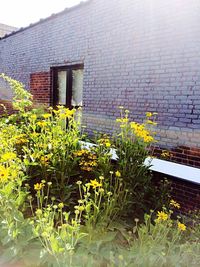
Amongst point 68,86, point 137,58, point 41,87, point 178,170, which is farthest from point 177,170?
point 41,87

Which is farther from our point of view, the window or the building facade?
the building facade

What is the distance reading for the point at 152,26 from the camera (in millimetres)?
4293

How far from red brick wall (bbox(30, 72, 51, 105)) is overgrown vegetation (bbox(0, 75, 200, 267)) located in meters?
3.66

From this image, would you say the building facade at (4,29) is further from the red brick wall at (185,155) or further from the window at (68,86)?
the red brick wall at (185,155)

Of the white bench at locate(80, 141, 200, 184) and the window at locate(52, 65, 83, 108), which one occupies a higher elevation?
the window at locate(52, 65, 83, 108)

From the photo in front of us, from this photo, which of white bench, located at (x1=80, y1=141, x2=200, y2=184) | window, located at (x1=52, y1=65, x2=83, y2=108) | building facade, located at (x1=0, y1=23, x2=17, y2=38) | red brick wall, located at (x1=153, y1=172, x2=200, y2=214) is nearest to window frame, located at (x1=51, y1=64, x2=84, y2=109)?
window, located at (x1=52, y1=65, x2=83, y2=108)

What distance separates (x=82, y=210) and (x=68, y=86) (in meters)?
4.71

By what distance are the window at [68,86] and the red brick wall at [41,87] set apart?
18cm

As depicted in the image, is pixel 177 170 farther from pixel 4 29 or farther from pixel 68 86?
pixel 4 29

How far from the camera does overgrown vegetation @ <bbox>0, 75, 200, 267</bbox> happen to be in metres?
1.89

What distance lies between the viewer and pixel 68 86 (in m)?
6.48

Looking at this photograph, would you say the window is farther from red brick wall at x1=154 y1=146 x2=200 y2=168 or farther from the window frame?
red brick wall at x1=154 y1=146 x2=200 y2=168

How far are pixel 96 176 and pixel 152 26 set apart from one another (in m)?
2.75

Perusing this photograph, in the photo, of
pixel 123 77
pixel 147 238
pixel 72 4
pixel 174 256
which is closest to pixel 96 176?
pixel 147 238
